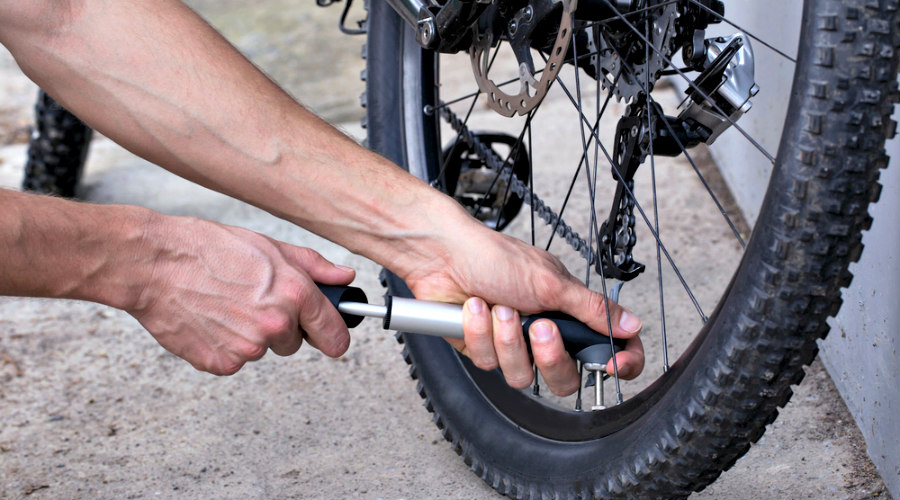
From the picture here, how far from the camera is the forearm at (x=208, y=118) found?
0.97 metres

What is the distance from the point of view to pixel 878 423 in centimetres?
111

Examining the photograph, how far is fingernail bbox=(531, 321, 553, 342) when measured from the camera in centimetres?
92

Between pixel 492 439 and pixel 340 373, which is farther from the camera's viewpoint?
pixel 340 373

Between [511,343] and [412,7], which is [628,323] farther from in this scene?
[412,7]

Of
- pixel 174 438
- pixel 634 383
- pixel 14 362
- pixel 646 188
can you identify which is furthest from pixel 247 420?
pixel 646 188

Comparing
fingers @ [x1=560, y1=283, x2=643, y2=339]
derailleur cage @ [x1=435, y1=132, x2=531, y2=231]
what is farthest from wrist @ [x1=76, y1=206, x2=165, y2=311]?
derailleur cage @ [x1=435, y1=132, x2=531, y2=231]

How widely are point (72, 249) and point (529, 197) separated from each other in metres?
0.61

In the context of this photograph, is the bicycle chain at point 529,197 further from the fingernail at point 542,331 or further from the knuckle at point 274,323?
the knuckle at point 274,323

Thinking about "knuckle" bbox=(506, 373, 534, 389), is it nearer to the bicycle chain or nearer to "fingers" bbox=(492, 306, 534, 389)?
"fingers" bbox=(492, 306, 534, 389)

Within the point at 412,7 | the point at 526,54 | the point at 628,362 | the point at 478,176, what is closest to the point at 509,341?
the point at 628,362

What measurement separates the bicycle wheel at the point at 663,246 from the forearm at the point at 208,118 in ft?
0.74

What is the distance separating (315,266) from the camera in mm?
968

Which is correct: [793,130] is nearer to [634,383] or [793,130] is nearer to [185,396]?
[634,383]

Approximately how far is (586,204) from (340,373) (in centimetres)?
75
